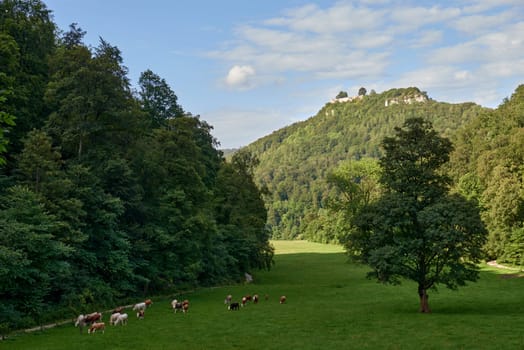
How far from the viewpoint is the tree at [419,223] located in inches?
1339

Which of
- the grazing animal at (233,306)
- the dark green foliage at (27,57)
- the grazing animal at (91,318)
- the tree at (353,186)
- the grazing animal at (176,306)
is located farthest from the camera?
the tree at (353,186)

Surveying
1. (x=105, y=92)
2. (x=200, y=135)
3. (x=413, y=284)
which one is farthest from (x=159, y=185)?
(x=413, y=284)

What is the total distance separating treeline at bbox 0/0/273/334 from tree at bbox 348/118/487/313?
2114cm

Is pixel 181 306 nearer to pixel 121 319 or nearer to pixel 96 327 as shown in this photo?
pixel 121 319

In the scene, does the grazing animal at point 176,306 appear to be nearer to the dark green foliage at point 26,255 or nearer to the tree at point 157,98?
the dark green foliage at point 26,255

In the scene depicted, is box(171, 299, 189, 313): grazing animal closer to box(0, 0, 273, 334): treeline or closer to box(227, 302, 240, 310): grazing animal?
box(227, 302, 240, 310): grazing animal

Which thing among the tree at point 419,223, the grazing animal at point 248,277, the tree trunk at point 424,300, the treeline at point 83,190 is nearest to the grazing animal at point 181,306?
the treeline at point 83,190

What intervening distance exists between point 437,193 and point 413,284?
29727 millimetres

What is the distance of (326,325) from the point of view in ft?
111

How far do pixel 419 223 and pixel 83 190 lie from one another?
25816 mm

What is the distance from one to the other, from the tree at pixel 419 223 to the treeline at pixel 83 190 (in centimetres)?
2114

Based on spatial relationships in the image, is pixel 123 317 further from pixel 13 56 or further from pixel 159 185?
pixel 13 56

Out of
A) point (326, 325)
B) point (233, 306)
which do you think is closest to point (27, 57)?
point (233, 306)

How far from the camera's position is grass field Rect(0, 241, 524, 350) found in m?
26.9
